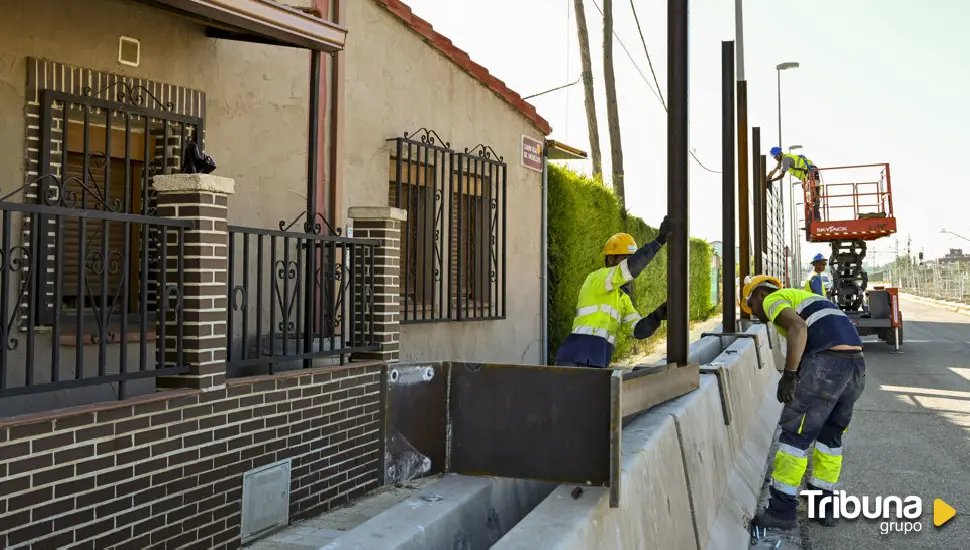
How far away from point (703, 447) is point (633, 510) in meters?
1.85

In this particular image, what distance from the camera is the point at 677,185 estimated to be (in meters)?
6.25

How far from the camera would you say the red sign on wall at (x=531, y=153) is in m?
11.6

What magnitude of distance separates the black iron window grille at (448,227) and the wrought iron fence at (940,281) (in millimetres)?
43033

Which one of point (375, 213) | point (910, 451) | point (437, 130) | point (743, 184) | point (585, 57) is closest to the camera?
point (375, 213)

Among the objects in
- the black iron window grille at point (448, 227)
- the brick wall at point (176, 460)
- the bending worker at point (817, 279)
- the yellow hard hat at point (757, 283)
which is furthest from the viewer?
the bending worker at point (817, 279)

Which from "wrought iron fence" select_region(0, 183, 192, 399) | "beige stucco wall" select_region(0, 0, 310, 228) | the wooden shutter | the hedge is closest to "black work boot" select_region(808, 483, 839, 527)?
"wrought iron fence" select_region(0, 183, 192, 399)

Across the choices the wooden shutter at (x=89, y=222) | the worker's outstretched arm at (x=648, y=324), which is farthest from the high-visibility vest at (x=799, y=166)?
the wooden shutter at (x=89, y=222)

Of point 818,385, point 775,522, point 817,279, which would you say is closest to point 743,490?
point 775,522

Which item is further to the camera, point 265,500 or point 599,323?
point 599,323

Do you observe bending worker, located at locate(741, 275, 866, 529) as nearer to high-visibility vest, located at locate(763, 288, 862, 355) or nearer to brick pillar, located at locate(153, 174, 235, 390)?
high-visibility vest, located at locate(763, 288, 862, 355)

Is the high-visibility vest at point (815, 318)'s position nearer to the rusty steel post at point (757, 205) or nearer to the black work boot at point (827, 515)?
the black work boot at point (827, 515)

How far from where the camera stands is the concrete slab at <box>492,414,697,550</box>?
2.61 metres

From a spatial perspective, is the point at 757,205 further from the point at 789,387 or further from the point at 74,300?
the point at 74,300

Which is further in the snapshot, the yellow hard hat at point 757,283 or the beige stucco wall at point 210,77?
the yellow hard hat at point 757,283
